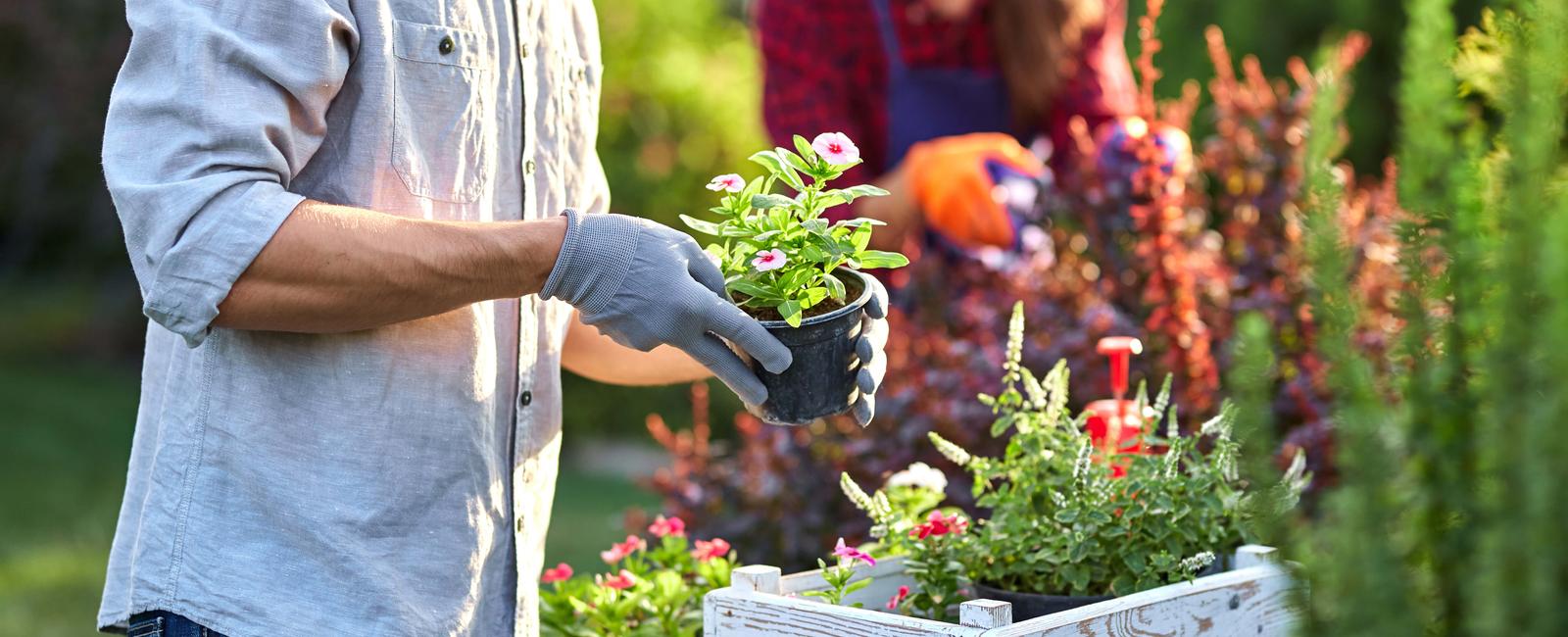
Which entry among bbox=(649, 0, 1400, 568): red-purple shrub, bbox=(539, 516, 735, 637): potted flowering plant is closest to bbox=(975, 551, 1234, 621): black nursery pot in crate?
bbox=(539, 516, 735, 637): potted flowering plant

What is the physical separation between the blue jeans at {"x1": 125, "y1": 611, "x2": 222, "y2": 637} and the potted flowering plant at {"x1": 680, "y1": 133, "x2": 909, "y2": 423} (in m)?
0.63

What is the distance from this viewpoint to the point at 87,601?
4.94 m

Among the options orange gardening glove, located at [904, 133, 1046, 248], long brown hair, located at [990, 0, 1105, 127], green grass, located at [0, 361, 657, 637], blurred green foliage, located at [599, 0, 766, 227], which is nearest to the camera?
orange gardening glove, located at [904, 133, 1046, 248]

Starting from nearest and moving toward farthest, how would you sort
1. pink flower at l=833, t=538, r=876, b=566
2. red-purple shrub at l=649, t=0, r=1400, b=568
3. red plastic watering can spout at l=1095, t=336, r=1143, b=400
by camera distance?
pink flower at l=833, t=538, r=876, b=566 < red plastic watering can spout at l=1095, t=336, r=1143, b=400 < red-purple shrub at l=649, t=0, r=1400, b=568

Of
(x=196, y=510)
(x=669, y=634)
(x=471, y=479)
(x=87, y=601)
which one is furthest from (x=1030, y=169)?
(x=87, y=601)

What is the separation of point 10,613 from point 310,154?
390 cm

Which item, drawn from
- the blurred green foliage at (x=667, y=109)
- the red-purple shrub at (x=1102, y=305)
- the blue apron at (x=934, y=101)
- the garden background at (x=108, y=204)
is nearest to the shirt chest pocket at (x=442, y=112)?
the red-purple shrub at (x=1102, y=305)

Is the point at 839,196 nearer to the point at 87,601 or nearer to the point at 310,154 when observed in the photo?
the point at 310,154

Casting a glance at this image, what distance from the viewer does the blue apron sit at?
3.30 meters

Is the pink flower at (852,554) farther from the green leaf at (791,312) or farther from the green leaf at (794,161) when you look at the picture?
the green leaf at (794,161)

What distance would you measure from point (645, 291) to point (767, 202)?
0.57 feet

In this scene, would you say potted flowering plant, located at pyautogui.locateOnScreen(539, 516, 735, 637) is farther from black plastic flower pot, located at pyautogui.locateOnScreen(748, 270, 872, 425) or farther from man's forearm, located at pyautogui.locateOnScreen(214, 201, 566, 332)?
man's forearm, located at pyautogui.locateOnScreen(214, 201, 566, 332)

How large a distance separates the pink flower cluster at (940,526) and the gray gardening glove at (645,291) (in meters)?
0.30

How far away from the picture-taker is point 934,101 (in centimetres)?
334
